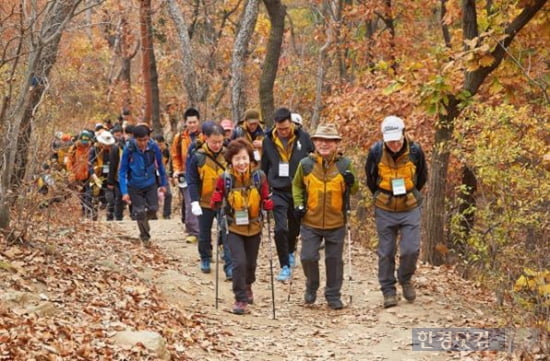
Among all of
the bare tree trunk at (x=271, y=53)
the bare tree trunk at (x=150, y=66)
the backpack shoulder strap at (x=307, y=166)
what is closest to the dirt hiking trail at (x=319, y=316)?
the backpack shoulder strap at (x=307, y=166)

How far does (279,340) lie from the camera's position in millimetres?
8492

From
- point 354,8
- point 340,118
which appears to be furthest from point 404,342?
point 354,8

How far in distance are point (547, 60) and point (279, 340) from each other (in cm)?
722

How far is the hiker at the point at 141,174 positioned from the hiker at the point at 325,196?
3323 mm

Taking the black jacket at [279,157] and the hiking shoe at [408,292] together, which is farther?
the black jacket at [279,157]

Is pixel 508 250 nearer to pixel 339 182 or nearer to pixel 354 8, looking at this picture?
pixel 339 182

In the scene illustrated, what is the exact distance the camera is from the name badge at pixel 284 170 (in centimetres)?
1055

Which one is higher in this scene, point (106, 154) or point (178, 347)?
point (106, 154)

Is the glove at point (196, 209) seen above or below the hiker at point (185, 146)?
below

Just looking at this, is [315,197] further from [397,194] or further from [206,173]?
[206,173]

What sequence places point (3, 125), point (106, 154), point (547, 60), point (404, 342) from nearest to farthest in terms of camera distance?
point (404, 342)
point (3, 125)
point (547, 60)
point (106, 154)

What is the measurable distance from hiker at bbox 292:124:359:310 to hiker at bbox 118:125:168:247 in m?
3.32

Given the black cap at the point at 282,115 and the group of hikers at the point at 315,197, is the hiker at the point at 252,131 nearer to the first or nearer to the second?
the group of hikers at the point at 315,197

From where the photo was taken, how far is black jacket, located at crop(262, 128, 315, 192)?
34.7 ft
